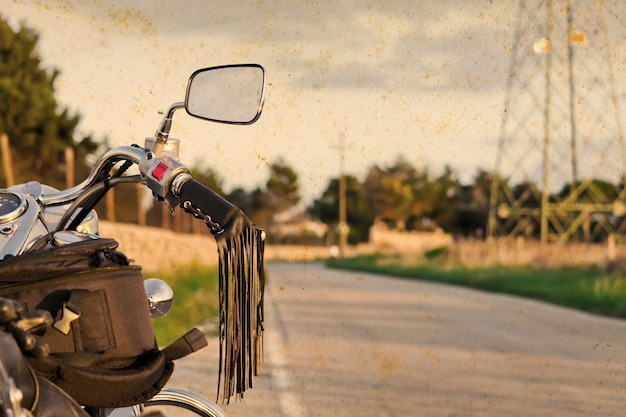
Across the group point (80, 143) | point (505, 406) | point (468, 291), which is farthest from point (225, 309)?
point (80, 143)

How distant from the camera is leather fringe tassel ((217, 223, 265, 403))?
75.7 inches

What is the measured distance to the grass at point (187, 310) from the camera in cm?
1395

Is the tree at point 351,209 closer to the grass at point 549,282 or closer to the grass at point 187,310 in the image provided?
the grass at point 549,282

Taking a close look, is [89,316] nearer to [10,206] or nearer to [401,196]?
[10,206]

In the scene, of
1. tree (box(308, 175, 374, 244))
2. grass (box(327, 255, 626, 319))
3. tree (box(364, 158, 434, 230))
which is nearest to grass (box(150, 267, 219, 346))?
grass (box(327, 255, 626, 319))

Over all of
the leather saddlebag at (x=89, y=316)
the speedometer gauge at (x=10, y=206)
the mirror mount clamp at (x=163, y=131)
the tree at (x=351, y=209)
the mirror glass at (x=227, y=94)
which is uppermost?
the mirror glass at (x=227, y=94)

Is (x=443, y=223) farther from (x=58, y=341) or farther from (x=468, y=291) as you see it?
(x=58, y=341)

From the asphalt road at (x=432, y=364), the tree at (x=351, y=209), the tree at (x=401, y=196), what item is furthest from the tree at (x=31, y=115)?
the tree at (x=401, y=196)

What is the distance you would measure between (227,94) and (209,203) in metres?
0.55

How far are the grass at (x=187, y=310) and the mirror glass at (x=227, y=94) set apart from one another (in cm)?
836

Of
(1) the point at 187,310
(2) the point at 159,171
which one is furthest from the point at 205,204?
(1) the point at 187,310

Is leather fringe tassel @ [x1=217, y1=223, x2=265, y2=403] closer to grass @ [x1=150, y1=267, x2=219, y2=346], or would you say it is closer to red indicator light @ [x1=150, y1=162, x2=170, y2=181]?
red indicator light @ [x1=150, y1=162, x2=170, y2=181]

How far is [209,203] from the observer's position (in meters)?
1.96

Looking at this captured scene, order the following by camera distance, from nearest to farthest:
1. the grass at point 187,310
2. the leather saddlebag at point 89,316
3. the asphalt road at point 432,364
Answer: the leather saddlebag at point 89,316 < the asphalt road at point 432,364 < the grass at point 187,310
